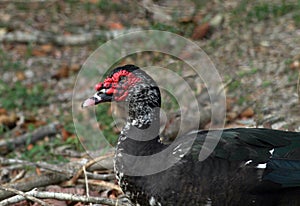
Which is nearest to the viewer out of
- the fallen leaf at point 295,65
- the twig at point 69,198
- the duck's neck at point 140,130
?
the duck's neck at point 140,130

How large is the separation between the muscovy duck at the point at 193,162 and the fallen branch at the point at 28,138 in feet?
8.13

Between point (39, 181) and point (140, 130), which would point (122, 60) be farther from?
point (140, 130)

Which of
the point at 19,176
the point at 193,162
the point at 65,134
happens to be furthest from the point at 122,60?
the point at 193,162

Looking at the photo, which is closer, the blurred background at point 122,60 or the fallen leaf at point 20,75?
the blurred background at point 122,60

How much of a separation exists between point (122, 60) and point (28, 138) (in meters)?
1.86

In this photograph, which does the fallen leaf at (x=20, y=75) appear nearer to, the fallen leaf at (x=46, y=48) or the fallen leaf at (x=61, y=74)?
the fallen leaf at (x=61, y=74)

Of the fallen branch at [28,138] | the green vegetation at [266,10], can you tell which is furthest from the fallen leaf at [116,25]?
the fallen branch at [28,138]

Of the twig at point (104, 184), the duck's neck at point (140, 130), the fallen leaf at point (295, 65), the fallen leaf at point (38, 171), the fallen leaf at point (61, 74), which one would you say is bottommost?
the fallen leaf at point (61, 74)

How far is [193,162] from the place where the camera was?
3.55m

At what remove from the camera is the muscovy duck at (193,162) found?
11.5ft

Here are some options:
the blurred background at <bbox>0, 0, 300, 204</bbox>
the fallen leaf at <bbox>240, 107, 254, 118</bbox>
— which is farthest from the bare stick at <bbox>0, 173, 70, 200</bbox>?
the fallen leaf at <bbox>240, 107, 254, 118</bbox>

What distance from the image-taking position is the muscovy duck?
3.49 meters

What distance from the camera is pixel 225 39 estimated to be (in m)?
7.51

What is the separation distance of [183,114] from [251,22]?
8.33ft
